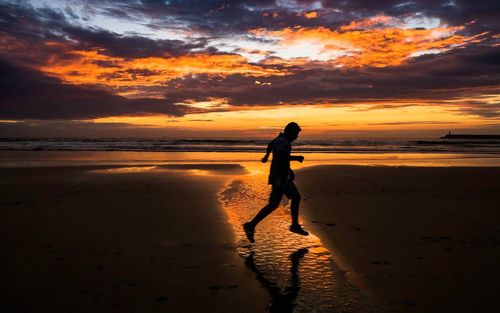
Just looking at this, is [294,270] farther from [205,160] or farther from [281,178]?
[205,160]

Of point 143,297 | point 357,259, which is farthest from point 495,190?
point 143,297

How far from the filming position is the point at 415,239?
22.9 ft

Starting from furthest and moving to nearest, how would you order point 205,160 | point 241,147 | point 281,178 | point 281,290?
1. point 241,147
2. point 205,160
3. point 281,178
4. point 281,290

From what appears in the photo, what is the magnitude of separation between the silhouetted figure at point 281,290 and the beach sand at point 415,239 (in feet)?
2.28

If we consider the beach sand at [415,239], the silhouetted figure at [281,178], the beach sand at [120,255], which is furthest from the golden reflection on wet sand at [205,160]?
the silhouetted figure at [281,178]

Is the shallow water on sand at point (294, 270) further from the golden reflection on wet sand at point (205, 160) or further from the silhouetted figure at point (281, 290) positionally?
the golden reflection on wet sand at point (205, 160)

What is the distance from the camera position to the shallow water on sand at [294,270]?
4.32 metres

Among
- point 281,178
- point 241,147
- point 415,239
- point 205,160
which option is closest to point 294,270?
point 281,178

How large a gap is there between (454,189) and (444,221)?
512 centimetres

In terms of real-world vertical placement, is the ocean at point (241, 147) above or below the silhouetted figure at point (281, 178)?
below

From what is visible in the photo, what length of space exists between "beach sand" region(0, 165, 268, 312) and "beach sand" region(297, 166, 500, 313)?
5.51 ft

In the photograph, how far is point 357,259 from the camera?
5.89 meters

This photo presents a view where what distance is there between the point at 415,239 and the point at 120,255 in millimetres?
4880

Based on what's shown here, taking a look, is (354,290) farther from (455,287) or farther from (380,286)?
(455,287)
